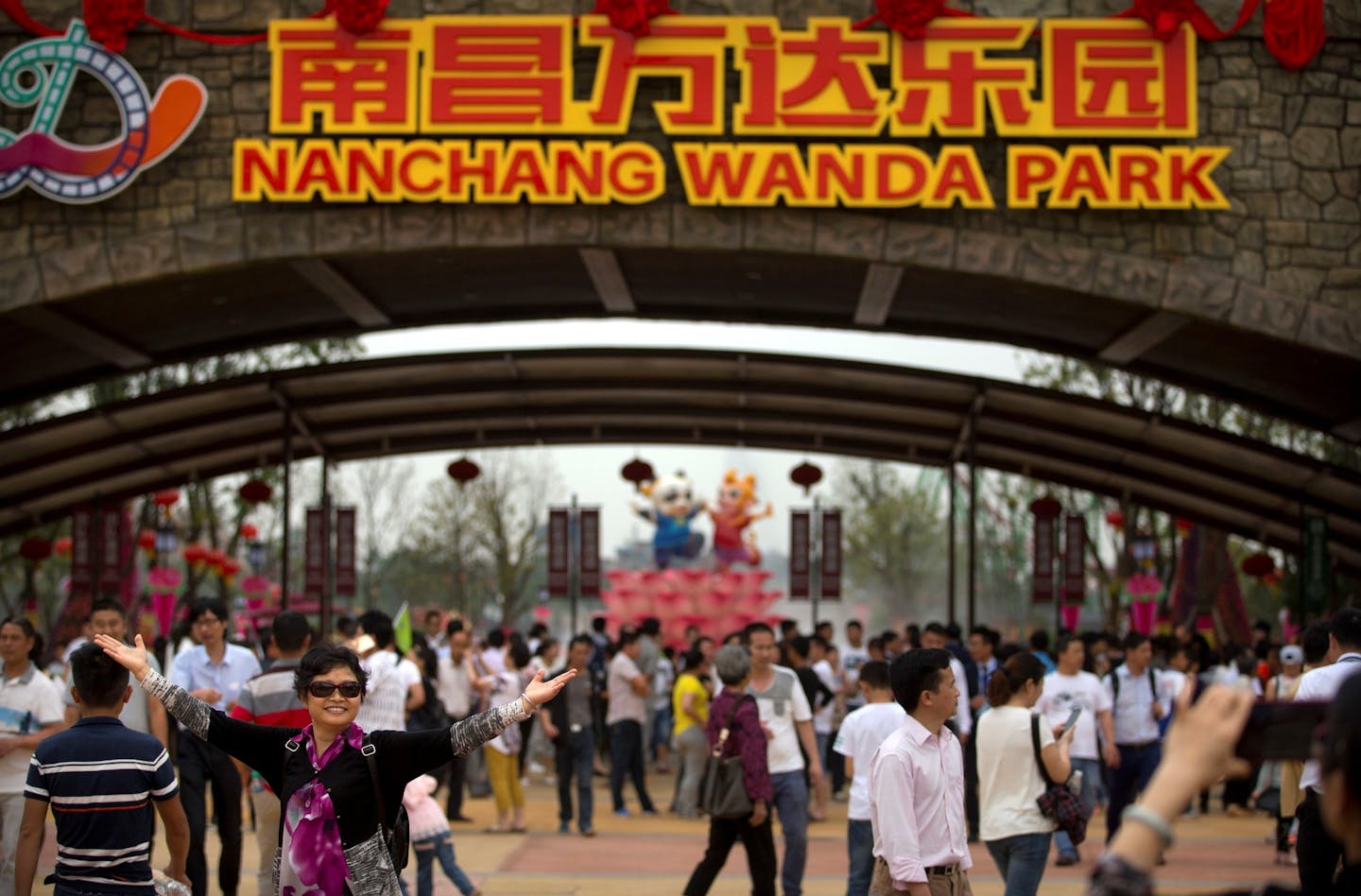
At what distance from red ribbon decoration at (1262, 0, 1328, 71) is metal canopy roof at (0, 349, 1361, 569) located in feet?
17.3

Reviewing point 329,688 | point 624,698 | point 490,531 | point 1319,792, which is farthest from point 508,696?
point 490,531

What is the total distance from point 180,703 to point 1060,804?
156 inches

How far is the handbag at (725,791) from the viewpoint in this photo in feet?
28.9

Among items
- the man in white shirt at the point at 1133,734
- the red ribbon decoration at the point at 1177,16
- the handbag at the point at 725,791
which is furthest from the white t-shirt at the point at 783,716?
the red ribbon decoration at the point at 1177,16

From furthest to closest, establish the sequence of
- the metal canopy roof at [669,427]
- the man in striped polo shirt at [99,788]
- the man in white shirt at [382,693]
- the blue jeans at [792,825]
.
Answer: the metal canopy roof at [669,427]
the blue jeans at [792,825]
the man in white shirt at [382,693]
the man in striped polo shirt at [99,788]

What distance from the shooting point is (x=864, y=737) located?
8984 mm

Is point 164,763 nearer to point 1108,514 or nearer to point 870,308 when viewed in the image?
point 870,308

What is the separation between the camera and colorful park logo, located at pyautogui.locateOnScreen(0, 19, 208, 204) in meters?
14.4

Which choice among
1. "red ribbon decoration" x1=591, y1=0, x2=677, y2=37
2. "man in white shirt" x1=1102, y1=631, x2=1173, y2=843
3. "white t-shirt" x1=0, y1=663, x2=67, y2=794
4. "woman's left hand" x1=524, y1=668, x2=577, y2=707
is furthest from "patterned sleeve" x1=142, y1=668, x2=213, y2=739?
"red ribbon decoration" x1=591, y1=0, x2=677, y2=37

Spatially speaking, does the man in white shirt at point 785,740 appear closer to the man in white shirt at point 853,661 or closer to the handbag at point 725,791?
the handbag at point 725,791

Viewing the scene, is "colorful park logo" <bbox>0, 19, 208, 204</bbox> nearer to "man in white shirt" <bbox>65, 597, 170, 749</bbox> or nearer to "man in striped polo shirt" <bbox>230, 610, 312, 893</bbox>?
"man in white shirt" <bbox>65, 597, 170, 749</bbox>

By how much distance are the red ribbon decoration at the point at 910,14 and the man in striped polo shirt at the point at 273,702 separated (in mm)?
8328

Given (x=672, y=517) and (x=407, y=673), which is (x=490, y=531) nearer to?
(x=672, y=517)

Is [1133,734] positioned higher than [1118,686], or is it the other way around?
[1118,686]
